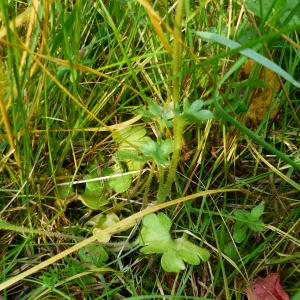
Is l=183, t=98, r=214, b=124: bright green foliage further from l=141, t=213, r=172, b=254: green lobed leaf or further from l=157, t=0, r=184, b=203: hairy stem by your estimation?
l=141, t=213, r=172, b=254: green lobed leaf

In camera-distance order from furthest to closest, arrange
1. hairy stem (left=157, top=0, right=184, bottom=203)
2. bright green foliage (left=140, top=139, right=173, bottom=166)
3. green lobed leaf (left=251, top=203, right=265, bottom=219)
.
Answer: green lobed leaf (left=251, top=203, right=265, bottom=219) → bright green foliage (left=140, top=139, right=173, bottom=166) → hairy stem (left=157, top=0, right=184, bottom=203)

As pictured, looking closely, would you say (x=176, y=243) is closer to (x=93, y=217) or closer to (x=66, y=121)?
(x=93, y=217)

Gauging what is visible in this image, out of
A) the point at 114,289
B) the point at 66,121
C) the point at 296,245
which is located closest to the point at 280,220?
the point at 296,245

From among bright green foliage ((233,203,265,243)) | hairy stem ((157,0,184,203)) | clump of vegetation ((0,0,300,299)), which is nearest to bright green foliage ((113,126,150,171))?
clump of vegetation ((0,0,300,299))

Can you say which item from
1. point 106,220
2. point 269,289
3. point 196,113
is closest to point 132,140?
point 106,220

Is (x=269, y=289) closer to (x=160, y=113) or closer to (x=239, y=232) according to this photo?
(x=239, y=232)
